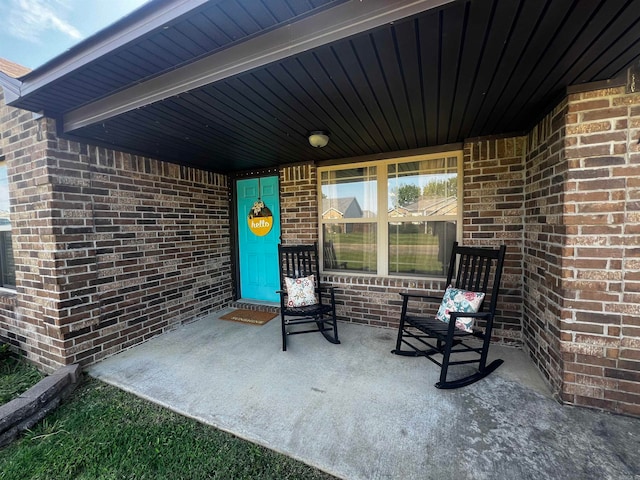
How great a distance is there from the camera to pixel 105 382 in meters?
2.37

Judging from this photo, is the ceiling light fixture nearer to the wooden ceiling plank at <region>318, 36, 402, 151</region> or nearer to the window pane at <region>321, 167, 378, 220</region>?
the wooden ceiling plank at <region>318, 36, 402, 151</region>

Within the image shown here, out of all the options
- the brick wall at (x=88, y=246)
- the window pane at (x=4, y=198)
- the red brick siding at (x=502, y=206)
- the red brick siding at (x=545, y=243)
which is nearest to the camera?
the red brick siding at (x=545, y=243)

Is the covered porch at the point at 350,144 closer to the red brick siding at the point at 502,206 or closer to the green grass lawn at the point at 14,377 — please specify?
the red brick siding at the point at 502,206

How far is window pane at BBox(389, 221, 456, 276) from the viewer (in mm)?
3270

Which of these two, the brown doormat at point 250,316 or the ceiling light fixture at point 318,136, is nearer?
the ceiling light fixture at point 318,136

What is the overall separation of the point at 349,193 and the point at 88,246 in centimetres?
299

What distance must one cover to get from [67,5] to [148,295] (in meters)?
6.88

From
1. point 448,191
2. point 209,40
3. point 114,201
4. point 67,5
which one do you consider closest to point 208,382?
point 114,201

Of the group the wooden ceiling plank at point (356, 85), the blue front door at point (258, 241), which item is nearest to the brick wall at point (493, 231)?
the wooden ceiling plank at point (356, 85)

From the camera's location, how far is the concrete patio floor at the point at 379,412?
4.84 ft

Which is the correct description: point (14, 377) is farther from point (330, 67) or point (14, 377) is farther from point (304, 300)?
point (330, 67)

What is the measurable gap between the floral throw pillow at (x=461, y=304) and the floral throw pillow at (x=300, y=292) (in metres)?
1.40

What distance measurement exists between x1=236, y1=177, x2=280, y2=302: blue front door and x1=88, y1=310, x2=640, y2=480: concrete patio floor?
1453 mm

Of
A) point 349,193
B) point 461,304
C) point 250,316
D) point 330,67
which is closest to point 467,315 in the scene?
point 461,304
